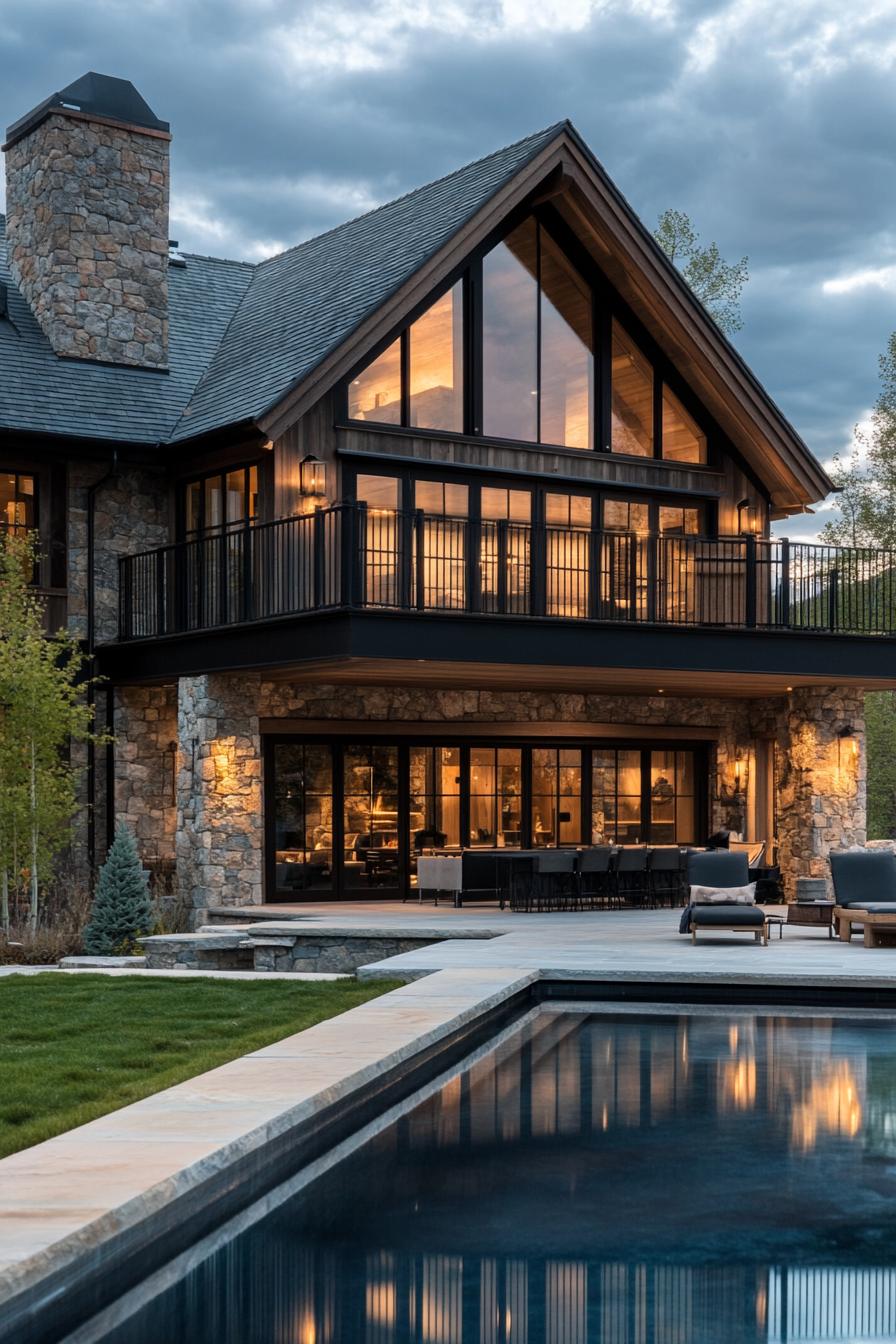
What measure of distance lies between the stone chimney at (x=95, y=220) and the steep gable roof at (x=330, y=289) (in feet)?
4.25

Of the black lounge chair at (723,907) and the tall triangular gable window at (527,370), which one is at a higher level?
the tall triangular gable window at (527,370)

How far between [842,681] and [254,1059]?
13.7m

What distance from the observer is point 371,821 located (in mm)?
20672

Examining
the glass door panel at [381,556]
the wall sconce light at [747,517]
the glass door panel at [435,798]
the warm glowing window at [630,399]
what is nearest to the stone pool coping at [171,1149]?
the glass door panel at [381,556]

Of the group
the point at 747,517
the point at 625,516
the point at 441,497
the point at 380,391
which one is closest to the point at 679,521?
the point at 625,516

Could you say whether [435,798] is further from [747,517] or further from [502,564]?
[747,517]

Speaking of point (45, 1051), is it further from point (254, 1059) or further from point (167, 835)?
point (167, 835)

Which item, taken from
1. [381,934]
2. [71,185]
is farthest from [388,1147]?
[71,185]

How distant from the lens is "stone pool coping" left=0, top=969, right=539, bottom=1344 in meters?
5.41

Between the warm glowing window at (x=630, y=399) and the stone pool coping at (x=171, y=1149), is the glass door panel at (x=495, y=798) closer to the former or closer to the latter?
the warm glowing window at (x=630, y=399)

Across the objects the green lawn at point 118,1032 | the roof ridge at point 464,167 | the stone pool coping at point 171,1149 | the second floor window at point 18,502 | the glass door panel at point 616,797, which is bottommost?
the green lawn at point 118,1032

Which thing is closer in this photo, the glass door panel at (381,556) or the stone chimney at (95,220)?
the glass door panel at (381,556)

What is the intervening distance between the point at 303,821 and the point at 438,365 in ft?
19.4

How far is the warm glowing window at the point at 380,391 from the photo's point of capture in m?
19.5
